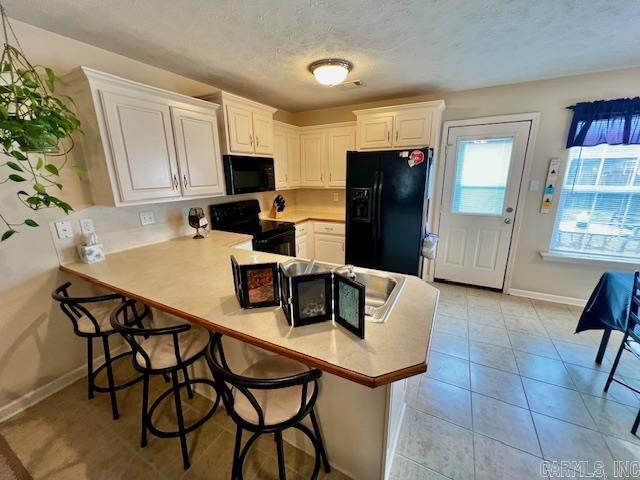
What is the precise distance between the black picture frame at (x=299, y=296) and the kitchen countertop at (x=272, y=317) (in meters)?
0.03

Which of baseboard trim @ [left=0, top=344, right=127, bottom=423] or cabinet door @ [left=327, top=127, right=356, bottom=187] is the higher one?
cabinet door @ [left=327, top=127, right=356, bottom=187]

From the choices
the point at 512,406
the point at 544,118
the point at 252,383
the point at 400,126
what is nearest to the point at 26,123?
the point at 252,383

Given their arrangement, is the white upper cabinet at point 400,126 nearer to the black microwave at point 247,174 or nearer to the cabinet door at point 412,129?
the cabinet door at point 412,129

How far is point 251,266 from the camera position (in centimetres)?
113

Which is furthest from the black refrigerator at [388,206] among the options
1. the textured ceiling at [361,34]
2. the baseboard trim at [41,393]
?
the baseboard trim at [41,393]

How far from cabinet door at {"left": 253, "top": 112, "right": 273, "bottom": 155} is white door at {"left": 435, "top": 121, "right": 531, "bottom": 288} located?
2.22 metres

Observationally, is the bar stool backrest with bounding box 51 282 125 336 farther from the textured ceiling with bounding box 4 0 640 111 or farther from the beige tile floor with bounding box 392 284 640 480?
the beige tile floor with bounding box 392 284 640 480

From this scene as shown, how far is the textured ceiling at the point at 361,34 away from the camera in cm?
147

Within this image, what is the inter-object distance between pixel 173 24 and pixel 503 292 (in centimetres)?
420

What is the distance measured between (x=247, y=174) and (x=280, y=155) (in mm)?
857

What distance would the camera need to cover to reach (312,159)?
3.81 metres

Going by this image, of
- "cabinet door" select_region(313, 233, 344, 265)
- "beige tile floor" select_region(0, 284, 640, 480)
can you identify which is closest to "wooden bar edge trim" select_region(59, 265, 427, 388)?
"beige tile floor" select_region(0, 284, 640, 480)

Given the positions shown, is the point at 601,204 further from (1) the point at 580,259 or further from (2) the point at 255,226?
(2) the point at 255,226

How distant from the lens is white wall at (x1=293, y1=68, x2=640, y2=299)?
2518 millimetres
